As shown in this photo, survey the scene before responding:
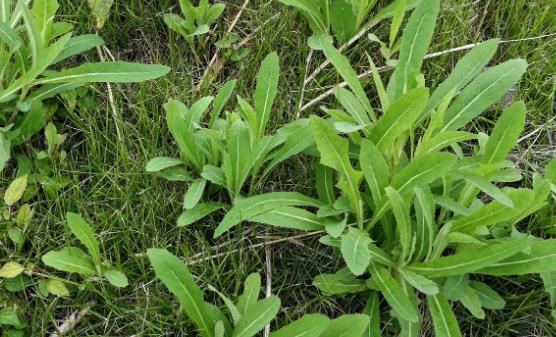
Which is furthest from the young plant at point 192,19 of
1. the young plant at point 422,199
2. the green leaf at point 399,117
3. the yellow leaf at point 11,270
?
the yellow leaf at point 11,270

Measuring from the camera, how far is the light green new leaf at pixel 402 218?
168 cm

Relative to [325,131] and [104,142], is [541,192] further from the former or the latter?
[104,142]

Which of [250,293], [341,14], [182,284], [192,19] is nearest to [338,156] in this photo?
[250,293]

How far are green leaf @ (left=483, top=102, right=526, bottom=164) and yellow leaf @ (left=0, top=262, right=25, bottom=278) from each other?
1.42m

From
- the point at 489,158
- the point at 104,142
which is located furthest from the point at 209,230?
the point at 489,158

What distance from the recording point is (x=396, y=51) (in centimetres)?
225

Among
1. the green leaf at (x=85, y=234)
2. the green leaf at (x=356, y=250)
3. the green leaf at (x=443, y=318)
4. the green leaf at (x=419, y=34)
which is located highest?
the green leaf at (x=419, y=34)

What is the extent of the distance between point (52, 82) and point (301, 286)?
1028 mm

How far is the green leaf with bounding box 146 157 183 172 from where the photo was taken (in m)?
1.90

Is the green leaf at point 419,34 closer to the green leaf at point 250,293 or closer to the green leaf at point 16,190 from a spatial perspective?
the green leaf at point 250,293

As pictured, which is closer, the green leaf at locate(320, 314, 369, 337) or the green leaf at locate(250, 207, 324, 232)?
the green leaf at locate(320, 314, 369, 337)

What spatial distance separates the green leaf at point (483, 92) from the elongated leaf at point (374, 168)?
1.11ft

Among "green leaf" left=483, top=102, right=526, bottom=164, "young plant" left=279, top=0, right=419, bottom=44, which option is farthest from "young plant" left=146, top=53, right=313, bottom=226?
"green leaf" left=483, top=102, right=526, bottom=164

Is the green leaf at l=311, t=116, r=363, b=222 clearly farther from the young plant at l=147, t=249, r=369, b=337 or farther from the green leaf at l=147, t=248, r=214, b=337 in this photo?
the green leaf at l=147, t=248, r=214, b=337
